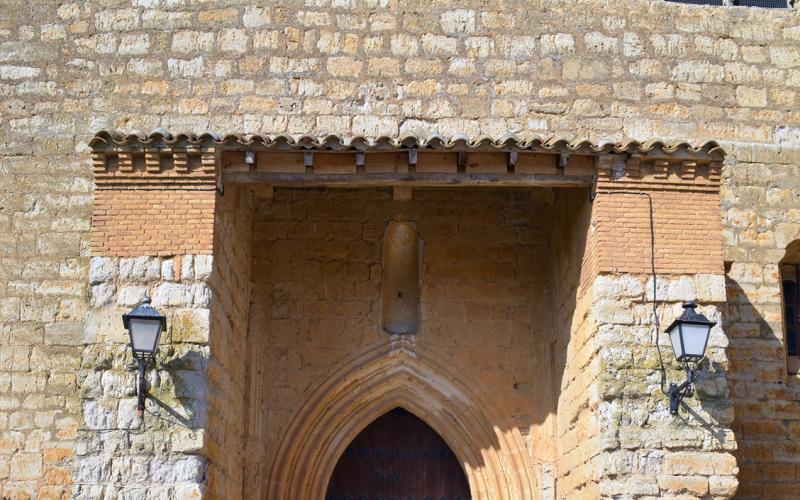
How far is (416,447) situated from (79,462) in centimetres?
325

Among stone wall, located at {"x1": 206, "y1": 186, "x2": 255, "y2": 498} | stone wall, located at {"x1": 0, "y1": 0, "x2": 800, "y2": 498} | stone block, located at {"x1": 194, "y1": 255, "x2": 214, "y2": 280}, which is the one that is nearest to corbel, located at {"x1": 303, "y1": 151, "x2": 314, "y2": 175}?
stone wall, located at {"x1": 206, "y1": 186, "x2": 255, "y2": 498}

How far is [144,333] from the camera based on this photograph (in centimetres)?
728

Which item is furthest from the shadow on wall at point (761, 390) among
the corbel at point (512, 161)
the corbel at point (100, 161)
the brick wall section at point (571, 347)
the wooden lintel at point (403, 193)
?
the corbel at point (100, 161)

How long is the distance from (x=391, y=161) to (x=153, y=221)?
172 cm

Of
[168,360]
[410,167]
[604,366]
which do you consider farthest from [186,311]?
[604,366]

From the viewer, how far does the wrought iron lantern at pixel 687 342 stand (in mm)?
7461

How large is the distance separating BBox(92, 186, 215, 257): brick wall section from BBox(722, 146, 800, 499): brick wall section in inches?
185

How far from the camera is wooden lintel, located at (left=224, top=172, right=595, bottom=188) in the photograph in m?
8.08

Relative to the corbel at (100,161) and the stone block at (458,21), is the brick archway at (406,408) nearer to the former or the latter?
the corbel at (100,161)

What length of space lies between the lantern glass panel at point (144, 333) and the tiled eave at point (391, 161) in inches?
42.8

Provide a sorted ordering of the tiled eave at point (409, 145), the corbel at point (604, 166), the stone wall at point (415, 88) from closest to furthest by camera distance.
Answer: the tiled eave at point (409, 145) < the corbel at point (604, 166) < the stone wall at point (415, 88)

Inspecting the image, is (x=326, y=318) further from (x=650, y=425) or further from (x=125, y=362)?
(x=650, y=425)

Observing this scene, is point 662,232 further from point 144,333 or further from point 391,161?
point 144,333

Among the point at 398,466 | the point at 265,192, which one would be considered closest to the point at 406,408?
the point at 398,466
